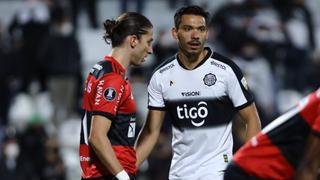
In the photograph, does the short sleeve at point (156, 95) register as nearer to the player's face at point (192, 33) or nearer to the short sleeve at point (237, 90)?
the player's face at point (192, 33)

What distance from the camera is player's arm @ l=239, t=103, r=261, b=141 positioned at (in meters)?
8.05

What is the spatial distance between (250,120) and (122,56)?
4.02 ft

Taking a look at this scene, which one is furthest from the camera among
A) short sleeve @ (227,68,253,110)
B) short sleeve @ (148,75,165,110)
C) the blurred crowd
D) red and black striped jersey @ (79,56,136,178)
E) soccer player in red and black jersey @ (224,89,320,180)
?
the blurred crowd

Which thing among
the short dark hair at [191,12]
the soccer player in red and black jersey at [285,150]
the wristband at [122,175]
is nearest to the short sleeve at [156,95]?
the short dark hair at [191,12]

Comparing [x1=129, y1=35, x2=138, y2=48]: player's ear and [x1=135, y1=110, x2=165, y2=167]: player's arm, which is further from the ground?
[x1=129, y1=35, x2=138, y2=48]: player's ear

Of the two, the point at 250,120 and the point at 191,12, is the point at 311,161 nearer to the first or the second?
the point at 250,120

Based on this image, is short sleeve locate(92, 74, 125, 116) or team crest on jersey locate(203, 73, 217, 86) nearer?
short sleeve locate(92, 74, 125, 116)

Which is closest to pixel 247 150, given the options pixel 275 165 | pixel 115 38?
pixel 275 165

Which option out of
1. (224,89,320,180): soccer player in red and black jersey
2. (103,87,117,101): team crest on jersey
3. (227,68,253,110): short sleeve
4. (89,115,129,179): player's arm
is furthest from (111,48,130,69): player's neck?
(224,89,320,180): soccer player in red and black jersey

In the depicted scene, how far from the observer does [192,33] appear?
26.4 ft

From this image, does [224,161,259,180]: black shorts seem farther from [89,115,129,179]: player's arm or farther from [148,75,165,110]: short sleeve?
[148,75,165,110]: short sleeve

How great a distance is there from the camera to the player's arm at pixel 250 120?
8047 mm

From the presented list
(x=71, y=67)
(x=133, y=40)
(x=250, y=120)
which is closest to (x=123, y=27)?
(x=133, y=40)

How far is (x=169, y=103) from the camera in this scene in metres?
8.22
